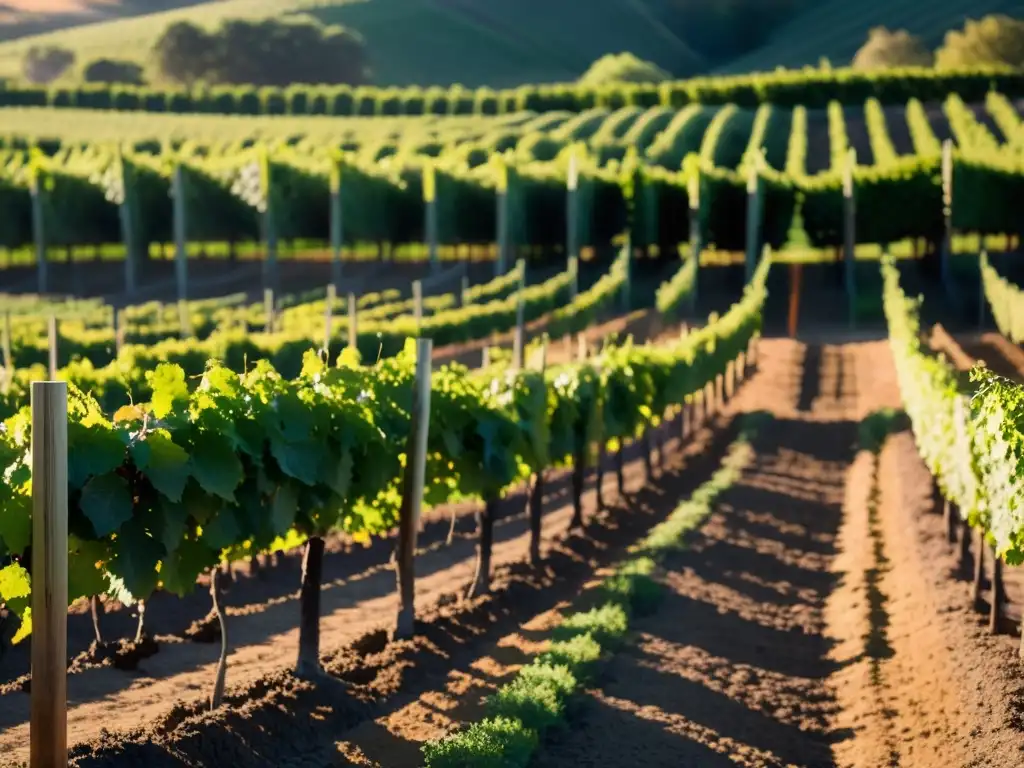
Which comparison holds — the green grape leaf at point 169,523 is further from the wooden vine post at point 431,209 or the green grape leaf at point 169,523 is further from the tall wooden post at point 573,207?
the wooden vine post at point 431,209

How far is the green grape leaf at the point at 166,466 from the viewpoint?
29.2ft

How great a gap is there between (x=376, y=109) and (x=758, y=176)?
47.0 m

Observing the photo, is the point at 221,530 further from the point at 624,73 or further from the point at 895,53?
the point at 895,53

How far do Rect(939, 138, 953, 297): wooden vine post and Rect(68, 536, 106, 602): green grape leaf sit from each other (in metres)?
42.0

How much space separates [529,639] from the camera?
13.3 m

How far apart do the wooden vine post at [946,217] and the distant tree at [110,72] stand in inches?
3019

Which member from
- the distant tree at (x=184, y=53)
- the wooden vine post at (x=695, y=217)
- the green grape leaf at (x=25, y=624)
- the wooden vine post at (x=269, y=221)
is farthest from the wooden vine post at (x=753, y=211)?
the distant tree at (x=184, y=53)

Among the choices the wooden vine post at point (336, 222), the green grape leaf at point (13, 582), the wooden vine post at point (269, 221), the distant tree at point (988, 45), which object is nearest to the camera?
the green grape leaf at point (13, 582)

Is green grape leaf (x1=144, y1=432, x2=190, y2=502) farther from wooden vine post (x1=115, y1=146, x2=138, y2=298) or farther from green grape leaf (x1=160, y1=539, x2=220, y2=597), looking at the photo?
wooden vine post (x1=115, y1=146, x2=138, y2=298)

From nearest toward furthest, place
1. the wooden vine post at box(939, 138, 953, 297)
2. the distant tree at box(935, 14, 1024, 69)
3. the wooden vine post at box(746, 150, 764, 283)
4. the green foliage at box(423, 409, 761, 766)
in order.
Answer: the green foliage at box(423, 409, 761, 766) < the wooden vine post at box(939, 138, 953, 297) < the wooden vine post at box(746, 150, 764, 283) < the distant tree at box(935, 14, 1024, 69)

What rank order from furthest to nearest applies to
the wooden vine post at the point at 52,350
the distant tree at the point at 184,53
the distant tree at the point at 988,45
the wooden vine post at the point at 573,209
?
1. the distant tree at the point at 184,53
2. the distant tree at the point at 988,45
3. the wooden vine post at the point at 573,209
4. the wooden vine post at the point at 52,350

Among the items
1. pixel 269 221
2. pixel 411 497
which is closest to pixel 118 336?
pixel 411 497

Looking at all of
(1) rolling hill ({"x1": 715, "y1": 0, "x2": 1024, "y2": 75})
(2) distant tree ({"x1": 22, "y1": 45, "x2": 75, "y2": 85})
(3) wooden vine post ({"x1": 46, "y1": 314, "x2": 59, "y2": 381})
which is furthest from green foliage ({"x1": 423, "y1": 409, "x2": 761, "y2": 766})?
(2) distant tree ({"x1": 22, "y1": 45, "x2": 75, "y2": 85})

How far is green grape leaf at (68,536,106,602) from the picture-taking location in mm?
8719
